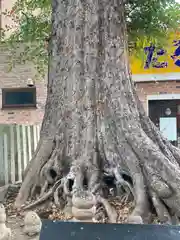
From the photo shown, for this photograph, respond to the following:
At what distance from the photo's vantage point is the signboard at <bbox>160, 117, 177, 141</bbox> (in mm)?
11078

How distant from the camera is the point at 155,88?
10938 millimetres

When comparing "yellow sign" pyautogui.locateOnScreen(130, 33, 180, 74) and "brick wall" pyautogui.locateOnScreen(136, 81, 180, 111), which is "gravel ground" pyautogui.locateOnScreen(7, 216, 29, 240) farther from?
"yellow sign" pyautogui.locateOnScreen(130, 33, 180, 74)

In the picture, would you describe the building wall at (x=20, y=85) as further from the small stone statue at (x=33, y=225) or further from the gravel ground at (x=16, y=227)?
the small stone statue at (x=33, y=225)

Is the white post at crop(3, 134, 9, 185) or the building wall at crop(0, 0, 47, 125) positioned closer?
the white post at crop(3, 134, 9, 185)

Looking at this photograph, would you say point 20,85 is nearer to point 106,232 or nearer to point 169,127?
point 169,127

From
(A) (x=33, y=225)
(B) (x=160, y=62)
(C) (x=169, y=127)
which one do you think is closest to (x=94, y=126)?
(A) (x=33, y=225)

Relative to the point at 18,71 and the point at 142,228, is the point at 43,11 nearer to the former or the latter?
the point at 18,71

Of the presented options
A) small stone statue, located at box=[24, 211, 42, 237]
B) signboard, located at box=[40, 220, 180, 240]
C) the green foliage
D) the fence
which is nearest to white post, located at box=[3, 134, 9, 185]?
the fence

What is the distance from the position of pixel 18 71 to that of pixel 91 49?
7.24 meters

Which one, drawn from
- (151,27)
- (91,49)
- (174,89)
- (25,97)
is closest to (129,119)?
(91,49)

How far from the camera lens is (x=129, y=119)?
4637 mm

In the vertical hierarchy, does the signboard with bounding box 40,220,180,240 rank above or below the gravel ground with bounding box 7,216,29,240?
above

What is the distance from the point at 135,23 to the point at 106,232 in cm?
620

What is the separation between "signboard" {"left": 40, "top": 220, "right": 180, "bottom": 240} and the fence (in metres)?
4.42
